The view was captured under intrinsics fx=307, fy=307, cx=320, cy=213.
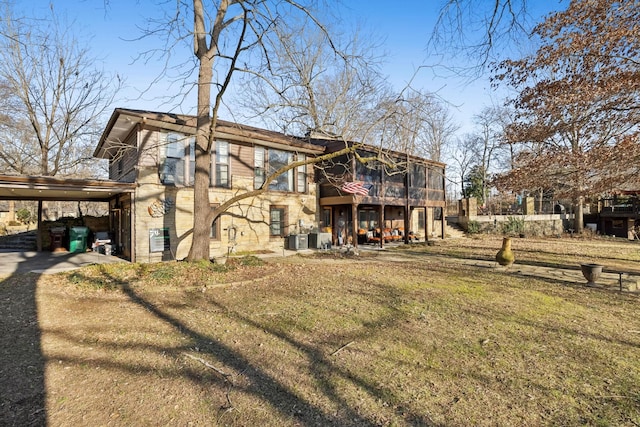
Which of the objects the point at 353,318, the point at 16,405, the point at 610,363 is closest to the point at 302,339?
the point at 353,318

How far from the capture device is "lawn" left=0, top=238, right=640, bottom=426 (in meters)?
2.85

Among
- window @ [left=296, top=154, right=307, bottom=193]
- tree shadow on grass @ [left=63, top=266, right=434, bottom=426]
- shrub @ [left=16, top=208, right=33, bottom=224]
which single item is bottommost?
tree shadow on grass @ [left=63, top=266, right=434, bottom=426]

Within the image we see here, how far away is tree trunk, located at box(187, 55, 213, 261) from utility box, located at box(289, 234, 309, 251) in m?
5.33

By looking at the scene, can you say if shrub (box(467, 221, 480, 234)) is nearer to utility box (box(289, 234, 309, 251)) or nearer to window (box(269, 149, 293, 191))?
utility box (box(289, 234, 309, 251))

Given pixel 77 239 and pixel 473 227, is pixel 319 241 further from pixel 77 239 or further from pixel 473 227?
pixel 473 227

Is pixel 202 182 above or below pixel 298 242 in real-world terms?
above

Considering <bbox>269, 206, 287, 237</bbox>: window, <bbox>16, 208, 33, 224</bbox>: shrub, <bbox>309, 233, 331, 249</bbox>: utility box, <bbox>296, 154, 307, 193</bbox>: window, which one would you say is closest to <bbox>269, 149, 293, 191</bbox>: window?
<bbox>296, 154, 307, 193</bbox>: window

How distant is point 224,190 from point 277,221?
3025mm

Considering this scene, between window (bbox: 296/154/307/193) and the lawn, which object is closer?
the lawn

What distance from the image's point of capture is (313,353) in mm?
4051

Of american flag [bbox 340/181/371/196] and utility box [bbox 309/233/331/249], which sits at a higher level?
american flag [bbox 340/181/371/196]

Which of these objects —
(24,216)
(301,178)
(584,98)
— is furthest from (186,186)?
(24,216)

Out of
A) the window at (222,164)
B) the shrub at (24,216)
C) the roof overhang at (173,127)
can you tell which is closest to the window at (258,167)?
the roof overhang at (173,127)

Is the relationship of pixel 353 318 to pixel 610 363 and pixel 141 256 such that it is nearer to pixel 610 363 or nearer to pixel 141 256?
pixel 610 363
